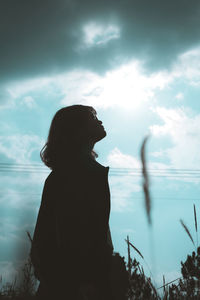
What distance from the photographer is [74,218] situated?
1.59 metres

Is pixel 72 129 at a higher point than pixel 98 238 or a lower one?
higher

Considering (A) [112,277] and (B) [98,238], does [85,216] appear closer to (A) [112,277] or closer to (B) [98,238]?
(B) [98,238]

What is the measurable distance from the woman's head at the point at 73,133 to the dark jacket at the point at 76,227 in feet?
0.46

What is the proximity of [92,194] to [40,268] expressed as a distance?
1.51ft

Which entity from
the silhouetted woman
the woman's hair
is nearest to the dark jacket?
the silhouetted woman

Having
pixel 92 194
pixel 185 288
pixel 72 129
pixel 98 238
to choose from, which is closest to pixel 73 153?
pixel 72 129

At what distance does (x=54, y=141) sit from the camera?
2.01 m

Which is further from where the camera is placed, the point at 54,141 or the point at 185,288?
the point at 185,288

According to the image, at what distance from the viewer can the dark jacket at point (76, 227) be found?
1.46m

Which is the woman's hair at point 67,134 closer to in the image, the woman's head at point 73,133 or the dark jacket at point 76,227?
the woman's head at point 73,133

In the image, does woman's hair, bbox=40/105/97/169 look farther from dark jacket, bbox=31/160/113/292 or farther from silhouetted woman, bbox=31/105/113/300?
dark jacket, bbox=31/160/113/292

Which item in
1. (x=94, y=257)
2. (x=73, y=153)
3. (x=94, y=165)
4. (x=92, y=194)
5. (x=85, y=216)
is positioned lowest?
(x=94, y=257)

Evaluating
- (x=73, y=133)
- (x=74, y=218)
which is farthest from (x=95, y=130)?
(x=74, y=218)

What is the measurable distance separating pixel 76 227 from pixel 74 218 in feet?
0.16
